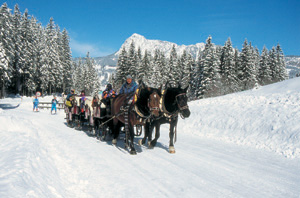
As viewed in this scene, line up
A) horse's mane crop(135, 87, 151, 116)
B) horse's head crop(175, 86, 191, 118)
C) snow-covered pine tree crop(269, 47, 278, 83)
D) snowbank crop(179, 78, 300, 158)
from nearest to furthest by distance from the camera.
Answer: horse's head crop(175, 86, 191, 118), horse's mane crop(135, 87, 151, 116), snowbank crop(179, 78, 300, 158), snow-covered pine tree crop(269, 47, 278, 83)

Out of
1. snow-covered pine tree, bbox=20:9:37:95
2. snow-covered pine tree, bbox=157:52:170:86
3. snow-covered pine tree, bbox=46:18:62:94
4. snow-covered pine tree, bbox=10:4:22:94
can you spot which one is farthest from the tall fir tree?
snow-covered pine tree, bbox=10:4:22:94

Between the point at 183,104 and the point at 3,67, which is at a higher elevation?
the point at 3,67

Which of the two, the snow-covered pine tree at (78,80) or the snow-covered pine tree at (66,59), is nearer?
the snow-covered pine tree at (66,59)

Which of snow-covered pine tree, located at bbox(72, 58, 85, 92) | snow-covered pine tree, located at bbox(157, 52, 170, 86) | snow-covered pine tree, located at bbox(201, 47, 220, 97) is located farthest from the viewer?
snow-covered pine tree, located at bbox(72, 58, 85, 92)

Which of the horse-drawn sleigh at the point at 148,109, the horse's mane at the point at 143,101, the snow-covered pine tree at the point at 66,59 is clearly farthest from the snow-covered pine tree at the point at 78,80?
the horse's mane at the point at 143,101

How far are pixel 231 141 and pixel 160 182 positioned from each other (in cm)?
643

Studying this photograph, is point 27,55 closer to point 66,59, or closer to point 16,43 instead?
point 16,43

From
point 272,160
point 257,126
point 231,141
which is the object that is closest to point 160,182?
point 272,160

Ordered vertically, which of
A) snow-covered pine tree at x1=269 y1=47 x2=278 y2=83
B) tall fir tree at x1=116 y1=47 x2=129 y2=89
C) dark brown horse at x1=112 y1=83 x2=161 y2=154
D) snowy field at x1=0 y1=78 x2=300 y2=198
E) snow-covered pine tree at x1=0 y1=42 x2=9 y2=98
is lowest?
snowy field at x1=0 y1=78 x2=300 y2=198

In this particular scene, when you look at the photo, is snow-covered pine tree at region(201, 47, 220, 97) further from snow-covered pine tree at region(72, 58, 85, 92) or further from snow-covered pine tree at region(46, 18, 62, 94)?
snow-covered pine tree at region(72, 58, 85, 92)

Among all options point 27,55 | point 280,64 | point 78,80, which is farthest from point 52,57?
point 280,64

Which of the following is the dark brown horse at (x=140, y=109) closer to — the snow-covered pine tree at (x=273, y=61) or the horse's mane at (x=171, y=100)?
the horse's mane at (x=171, y=100)

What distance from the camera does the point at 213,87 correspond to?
35750mm

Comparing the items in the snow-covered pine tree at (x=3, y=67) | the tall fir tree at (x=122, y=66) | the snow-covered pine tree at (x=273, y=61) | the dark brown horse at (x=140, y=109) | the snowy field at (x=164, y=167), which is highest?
the snow-covered pine tree at (x=273, y=61)
